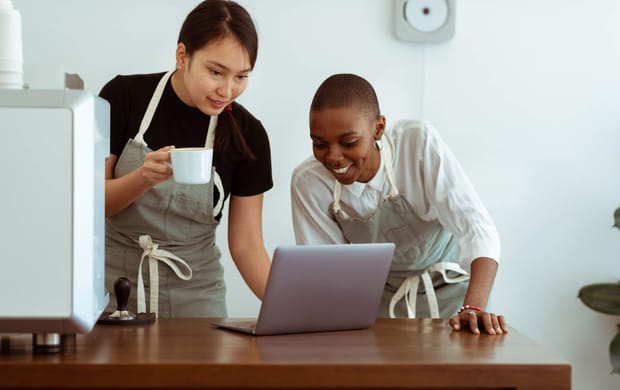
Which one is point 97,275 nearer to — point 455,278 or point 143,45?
point 455,278

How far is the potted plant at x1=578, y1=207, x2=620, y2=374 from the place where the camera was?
3.26 meters

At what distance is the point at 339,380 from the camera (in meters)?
1.24

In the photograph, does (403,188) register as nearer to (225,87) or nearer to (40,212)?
(225,87)

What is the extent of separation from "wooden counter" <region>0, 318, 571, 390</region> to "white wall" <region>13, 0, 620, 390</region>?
1.91 meters

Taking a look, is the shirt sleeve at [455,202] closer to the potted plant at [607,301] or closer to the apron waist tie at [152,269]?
the apron waist tie at [152,269]

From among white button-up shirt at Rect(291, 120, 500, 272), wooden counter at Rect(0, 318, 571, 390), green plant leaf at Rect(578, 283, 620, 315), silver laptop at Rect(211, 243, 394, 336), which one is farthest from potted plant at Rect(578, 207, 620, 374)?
wooden counter at Rect(0, 318, 571, 390)

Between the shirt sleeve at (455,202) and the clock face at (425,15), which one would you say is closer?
the shirt sleeve at (455,202)

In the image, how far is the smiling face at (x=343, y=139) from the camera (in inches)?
79.4

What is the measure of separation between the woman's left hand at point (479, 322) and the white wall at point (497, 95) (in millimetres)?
1687

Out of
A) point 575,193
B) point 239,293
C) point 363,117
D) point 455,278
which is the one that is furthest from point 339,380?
point 575,193

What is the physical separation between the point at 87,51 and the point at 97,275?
2.01m

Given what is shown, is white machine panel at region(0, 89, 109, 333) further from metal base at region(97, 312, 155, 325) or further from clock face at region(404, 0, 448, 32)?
clock face at region(404, 0, 448, 32)

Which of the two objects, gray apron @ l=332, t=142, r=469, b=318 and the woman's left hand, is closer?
the woman's left hand

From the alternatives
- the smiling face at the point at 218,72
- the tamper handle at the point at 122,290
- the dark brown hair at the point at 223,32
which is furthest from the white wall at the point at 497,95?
the tamper handle at the point at 122,290
